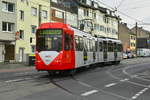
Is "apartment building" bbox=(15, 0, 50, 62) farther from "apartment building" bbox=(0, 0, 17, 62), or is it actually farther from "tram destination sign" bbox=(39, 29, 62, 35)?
"tram destination sign" bbox=(39, 29, 62, 35)

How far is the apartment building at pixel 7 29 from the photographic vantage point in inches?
1638

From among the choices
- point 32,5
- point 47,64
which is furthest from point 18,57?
point 47,64

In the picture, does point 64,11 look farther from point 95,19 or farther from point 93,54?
point 93,54

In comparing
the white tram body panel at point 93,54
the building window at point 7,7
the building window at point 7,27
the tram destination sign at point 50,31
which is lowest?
the white tram body panel at point 93,54

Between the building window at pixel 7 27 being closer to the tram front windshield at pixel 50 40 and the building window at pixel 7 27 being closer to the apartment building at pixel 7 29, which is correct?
the apartment building at pixel 7 29

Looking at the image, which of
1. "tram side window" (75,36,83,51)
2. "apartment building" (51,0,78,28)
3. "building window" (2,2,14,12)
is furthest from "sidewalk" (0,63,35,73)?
"apartment building" (51,0,78,28)

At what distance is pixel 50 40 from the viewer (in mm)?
17219

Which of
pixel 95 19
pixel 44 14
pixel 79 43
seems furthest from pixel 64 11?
pixel 79 43

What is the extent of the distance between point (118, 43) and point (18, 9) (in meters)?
17.5

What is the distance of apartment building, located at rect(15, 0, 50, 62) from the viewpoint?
148 feet

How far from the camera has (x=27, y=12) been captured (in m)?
47.6

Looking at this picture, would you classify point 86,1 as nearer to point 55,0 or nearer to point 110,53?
point 55,0

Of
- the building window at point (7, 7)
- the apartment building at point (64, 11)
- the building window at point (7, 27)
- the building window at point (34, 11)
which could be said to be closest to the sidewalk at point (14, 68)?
the building window at point (7, 27)

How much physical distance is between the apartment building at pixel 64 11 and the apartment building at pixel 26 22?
4.20 metres
